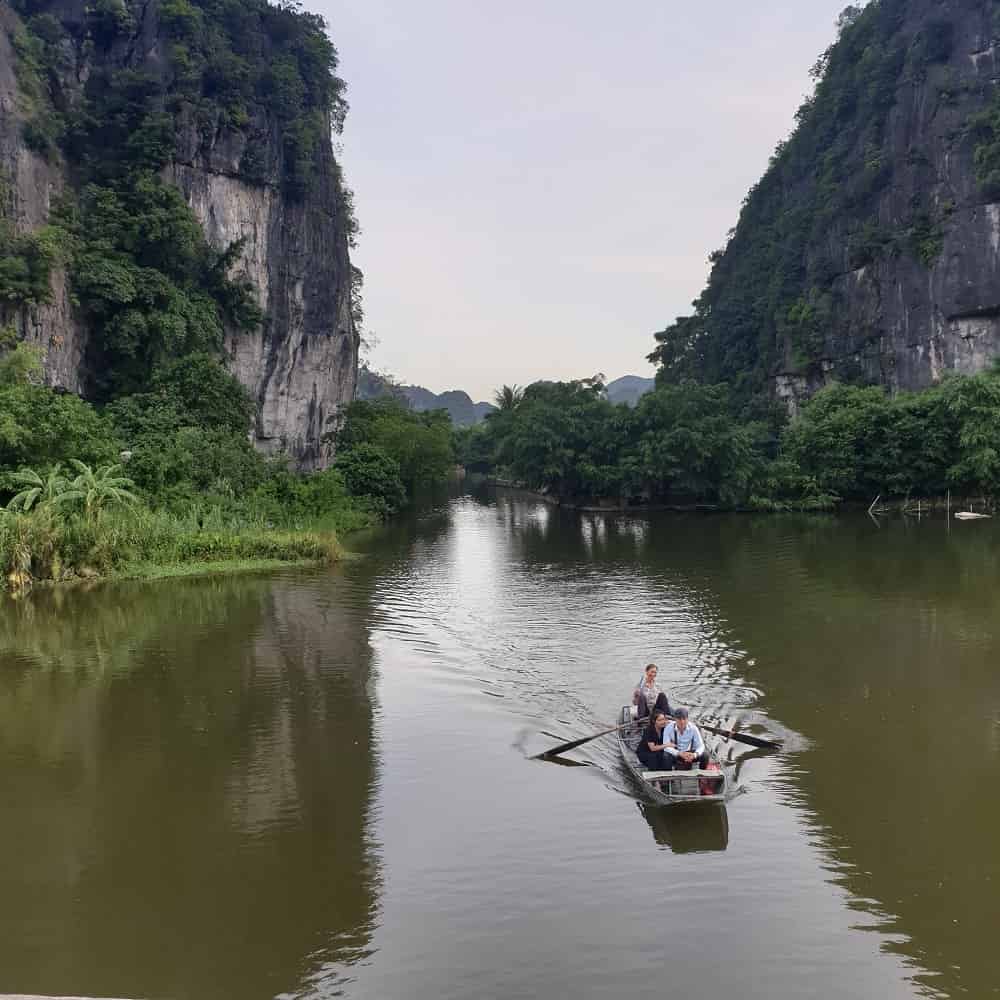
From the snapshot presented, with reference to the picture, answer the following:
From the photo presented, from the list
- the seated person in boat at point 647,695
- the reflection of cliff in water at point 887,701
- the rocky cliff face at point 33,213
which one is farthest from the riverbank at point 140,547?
the seated person in boat at point 647,695

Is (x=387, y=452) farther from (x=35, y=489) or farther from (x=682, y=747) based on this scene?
(x=682, y=747)

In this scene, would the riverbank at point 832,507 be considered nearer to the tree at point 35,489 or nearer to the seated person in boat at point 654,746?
the tree at point 35,489

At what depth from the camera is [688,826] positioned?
26.0 ft

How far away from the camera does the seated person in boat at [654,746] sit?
8.81 m

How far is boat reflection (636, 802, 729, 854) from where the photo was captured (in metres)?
7.60

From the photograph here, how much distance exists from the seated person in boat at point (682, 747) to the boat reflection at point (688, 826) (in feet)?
1.39

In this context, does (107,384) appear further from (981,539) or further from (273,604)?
(981,539)

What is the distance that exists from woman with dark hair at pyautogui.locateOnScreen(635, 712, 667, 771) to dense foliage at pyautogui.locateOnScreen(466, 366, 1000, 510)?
2754cm

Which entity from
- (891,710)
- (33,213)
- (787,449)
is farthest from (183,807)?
(787,449)

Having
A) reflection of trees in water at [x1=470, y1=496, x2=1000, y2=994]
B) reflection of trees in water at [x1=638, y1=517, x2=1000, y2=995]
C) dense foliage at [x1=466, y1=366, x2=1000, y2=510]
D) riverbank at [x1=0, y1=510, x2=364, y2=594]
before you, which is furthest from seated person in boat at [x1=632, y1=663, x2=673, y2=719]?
dense foliage at [x1=466, y1=366, x2=1000, y2=510]

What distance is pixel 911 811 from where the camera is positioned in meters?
8.16

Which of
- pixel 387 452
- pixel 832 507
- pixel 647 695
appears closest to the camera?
pixel 647 695

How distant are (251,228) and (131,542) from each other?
71.7ft

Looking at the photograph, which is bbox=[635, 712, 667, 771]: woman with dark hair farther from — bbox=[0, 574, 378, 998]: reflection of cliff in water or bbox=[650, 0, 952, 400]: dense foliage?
bbox=[650, 0, 952, 400]: dense foliage
